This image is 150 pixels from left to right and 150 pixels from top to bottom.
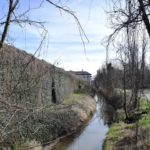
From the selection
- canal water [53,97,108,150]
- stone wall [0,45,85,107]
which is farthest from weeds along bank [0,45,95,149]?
canal water [53,97,108,150]

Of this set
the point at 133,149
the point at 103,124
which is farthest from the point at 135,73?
the point at 103,124

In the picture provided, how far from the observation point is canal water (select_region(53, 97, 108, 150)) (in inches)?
711

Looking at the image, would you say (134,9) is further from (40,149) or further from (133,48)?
(40,149)

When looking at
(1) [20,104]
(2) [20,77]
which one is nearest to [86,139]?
(1) [20,104]

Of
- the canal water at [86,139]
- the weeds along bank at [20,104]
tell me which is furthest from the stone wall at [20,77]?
the canal water at [86,139]

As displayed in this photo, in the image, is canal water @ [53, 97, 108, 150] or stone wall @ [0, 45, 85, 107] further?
canal water @ [53, 97, 108, 150]

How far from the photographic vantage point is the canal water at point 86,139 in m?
18.1

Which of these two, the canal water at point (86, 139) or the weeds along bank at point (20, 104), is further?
the canal water at point (86, 139)

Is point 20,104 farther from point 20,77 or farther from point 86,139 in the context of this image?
point 86,139

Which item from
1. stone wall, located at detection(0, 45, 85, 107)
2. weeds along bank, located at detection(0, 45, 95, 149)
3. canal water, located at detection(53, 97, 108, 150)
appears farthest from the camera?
canal water, located at detection(53, 97, 108, 150)

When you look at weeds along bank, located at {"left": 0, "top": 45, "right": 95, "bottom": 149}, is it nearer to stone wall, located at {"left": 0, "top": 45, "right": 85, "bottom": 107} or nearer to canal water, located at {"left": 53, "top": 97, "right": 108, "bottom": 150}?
stone wall, located at {"left": 0, "top": 45, "right": 85, "bottom": 107}

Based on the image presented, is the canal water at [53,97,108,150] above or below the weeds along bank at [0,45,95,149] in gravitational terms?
below

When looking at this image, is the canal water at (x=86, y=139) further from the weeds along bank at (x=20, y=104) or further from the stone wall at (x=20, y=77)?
the stone wall at (x=20, y=77)

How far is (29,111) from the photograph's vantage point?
4.60m
